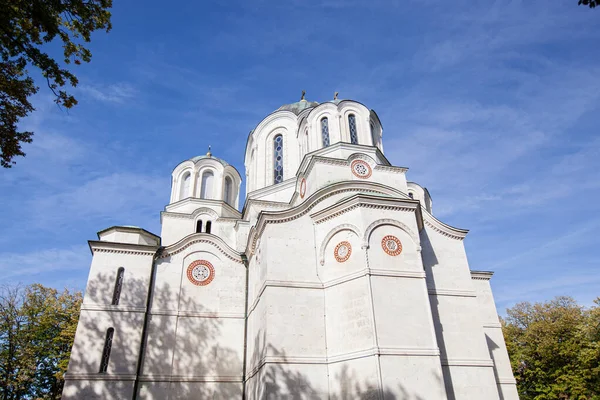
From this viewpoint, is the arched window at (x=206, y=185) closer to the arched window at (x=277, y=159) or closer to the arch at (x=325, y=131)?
the arched window at (x=277, y=159)

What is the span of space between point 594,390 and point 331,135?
1757 cm

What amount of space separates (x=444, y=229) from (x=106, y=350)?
12022mm

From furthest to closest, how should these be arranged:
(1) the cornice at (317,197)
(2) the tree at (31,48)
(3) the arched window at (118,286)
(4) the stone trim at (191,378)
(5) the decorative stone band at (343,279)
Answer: (3) the arched window at (118,286), (4) the stone trim at (191,378), (1) the cornice at (317,197), (5) the decorative stone band at (343,279), (2) the tree at (31,48)

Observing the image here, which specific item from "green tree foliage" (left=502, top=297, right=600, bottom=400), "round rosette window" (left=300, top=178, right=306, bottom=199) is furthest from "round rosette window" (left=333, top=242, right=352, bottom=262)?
"green tree foliage" (left=502, top=297, right=600, bottom=400)

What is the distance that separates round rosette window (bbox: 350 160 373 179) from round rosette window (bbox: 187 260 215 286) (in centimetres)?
631

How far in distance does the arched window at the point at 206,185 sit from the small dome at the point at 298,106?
4.65 meters

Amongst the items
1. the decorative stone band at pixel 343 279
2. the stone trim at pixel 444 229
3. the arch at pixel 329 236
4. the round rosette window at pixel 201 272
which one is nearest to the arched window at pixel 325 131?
the stone trim at pixel 444 229

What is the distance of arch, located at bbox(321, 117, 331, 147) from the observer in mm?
16578

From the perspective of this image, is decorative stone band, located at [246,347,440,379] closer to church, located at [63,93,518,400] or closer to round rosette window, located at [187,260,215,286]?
church, located at [63,93,518,400]

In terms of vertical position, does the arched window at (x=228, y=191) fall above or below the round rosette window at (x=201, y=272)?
above

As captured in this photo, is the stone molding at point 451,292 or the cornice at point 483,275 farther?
the cornice at point 483,275

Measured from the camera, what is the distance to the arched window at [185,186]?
65.6ft

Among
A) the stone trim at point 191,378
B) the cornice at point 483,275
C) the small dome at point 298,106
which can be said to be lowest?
the stone trim at point 191,378

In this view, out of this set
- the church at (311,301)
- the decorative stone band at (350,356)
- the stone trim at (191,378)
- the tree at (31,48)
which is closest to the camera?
the tree at (31,48)
